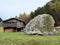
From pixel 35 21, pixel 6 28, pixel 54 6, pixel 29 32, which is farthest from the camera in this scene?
pixel 6 28

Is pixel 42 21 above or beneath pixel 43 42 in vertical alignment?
above

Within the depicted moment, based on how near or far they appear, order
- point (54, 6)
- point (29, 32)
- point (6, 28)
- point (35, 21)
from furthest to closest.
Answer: point (6, 28) → point (54, 6) → point (35, 21) → point (29, 32)

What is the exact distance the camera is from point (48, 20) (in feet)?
81.3

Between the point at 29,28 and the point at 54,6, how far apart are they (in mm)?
22009

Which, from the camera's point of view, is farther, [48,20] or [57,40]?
[48,20]

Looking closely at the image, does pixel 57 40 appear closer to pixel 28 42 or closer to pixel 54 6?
pixel 28 42

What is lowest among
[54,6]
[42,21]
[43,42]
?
[43,42]

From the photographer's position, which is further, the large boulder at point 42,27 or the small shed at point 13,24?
the small shed at point 13,24

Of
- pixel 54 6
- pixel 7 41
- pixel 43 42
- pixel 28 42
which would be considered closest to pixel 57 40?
pixel 43 42

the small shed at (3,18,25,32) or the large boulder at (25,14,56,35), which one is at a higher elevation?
the small shed at (3,18,25,32)

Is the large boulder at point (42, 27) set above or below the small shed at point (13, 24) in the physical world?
below

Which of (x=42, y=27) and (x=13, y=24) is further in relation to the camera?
(x=13, y=24)

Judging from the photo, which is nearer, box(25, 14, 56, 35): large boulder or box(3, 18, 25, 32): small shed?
box(25, 14, 56, 35): large boulder

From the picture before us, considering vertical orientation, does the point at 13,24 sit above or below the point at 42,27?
above
